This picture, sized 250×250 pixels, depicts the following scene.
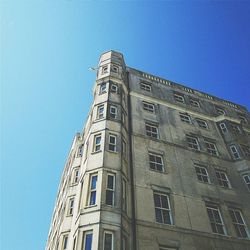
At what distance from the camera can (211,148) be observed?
28562 millimetres

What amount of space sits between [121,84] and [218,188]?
14032 mm

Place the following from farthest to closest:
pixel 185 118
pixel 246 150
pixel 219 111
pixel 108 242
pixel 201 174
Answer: pixel 219 111, pixel 185 118, pixel 246 150, pixel 201 174, pixel 108 242

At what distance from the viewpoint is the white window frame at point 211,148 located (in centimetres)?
2792

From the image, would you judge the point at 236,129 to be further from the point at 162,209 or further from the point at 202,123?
the point at 162,209

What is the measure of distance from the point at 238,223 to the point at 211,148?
8.95 metres

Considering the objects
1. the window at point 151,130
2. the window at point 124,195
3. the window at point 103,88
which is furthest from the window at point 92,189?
the window at point 103,88

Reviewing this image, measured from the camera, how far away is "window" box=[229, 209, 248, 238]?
67.4ft

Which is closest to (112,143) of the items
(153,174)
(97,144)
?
(97,144)

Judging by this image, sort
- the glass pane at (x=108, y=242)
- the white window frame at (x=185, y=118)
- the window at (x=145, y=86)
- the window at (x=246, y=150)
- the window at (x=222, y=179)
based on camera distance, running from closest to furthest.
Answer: the glass pane at (x=108, y=242), the window at (x=222, y=179), the window at (x=246, y=150), the white window frame at (x=185, y=118), the window at (x=145, y=86)

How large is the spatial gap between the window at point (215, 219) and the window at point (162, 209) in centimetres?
344

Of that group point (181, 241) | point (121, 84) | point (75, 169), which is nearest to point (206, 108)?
point (121, 84)

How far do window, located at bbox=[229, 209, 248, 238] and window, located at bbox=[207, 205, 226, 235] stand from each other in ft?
3.89

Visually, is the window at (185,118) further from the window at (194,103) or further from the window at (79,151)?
the window at (79,151)

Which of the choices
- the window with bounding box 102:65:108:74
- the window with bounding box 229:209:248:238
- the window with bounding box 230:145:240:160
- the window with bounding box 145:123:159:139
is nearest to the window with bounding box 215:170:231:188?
the window with bounding box 229:209:248:238
